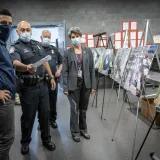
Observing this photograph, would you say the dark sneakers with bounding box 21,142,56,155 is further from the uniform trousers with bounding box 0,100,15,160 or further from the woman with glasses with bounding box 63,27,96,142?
the uniform trousers with bounding box 0,100,15,160

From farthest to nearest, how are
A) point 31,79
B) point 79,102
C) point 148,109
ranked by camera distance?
1. point 148,109
2. point 79,102
3. point 31,79

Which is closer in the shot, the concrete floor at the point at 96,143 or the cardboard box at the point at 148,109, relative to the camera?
the concrete floor at the point at 96,143

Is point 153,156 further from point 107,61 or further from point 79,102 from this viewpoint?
point 107,61

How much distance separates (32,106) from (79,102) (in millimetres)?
724

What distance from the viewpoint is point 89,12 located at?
17.9ft

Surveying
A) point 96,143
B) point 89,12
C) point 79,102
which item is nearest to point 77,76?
point 79,102

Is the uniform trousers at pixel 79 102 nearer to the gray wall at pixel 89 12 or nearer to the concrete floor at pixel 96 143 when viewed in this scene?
the concrete floor at pixel 96 143

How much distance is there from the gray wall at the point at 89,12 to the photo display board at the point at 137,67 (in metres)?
3.45

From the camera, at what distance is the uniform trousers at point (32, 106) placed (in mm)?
2043

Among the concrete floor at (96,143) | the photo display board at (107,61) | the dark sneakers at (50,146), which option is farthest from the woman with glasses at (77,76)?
the photo display board at (107,61)

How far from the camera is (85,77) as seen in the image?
2436mm

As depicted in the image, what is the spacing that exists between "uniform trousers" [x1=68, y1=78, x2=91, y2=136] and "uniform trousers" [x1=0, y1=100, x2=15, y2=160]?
1045 millimetres

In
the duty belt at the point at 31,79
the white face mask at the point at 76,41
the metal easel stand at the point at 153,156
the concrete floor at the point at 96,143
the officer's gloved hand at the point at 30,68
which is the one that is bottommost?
the concrete floor at the point at 96,143

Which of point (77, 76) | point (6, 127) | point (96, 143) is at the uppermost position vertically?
point (77, 76)
